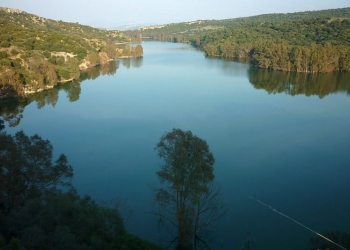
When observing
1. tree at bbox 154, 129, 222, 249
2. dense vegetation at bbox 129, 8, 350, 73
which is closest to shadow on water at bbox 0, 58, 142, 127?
tree at bbox 154, 129, 222, 249

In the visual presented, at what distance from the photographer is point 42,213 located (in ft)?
23.9

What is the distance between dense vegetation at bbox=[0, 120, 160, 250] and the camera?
258 inches

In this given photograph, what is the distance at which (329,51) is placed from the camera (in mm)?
48594

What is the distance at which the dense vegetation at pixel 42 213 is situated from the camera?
21.5ft

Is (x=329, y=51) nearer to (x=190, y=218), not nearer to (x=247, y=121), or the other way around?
(x=247, y=121)

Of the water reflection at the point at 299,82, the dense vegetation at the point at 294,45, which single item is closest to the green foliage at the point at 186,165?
the water reflection at the point at 299,82

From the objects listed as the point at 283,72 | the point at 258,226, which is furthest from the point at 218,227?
the point at 283,72

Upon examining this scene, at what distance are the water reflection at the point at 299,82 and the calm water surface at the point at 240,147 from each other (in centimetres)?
24

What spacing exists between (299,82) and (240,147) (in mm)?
26495

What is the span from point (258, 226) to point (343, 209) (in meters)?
4.22

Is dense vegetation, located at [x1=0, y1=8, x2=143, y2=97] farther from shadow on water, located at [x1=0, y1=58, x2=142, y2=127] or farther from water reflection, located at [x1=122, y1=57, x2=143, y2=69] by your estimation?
water reflection, located at [x1=122, y1=57, x2=143, y2=69]

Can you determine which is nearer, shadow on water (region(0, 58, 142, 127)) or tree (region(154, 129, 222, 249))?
tree (region(154, 129, 222, 249))

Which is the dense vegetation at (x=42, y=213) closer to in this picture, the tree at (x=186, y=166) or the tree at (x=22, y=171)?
the tree at (x=22, y=171)

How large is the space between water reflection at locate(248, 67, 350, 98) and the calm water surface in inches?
9.5
